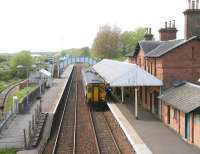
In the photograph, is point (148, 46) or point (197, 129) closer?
point (197, 129)

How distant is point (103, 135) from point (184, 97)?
5.33 m

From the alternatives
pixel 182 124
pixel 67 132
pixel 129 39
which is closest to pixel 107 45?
pixel 129 39

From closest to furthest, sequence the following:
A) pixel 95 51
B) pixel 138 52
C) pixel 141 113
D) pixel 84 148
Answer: pixel 84 148 → pixel 141 113 → pixel 138 52 → pixel 95 51

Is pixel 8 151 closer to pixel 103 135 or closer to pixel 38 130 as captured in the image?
pixel 38 130

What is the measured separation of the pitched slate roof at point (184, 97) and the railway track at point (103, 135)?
156 inches

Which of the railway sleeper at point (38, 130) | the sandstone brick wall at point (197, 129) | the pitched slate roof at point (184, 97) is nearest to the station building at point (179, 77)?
the pitched slate roof at point (184, 97)

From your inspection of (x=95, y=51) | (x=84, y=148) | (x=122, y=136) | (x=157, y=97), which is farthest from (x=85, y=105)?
(x=95, y=51)

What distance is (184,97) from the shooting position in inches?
763

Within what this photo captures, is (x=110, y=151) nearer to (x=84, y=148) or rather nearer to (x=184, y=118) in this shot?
(x=84, y=148)

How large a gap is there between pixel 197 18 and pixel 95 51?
72.6 m

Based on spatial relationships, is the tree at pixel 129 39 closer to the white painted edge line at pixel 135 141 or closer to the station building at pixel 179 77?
the station building at pixel 179 77

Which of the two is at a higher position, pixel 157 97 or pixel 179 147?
pixel 157 97

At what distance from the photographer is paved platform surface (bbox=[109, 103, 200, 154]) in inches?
647

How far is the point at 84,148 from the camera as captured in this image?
18172 millimetres
